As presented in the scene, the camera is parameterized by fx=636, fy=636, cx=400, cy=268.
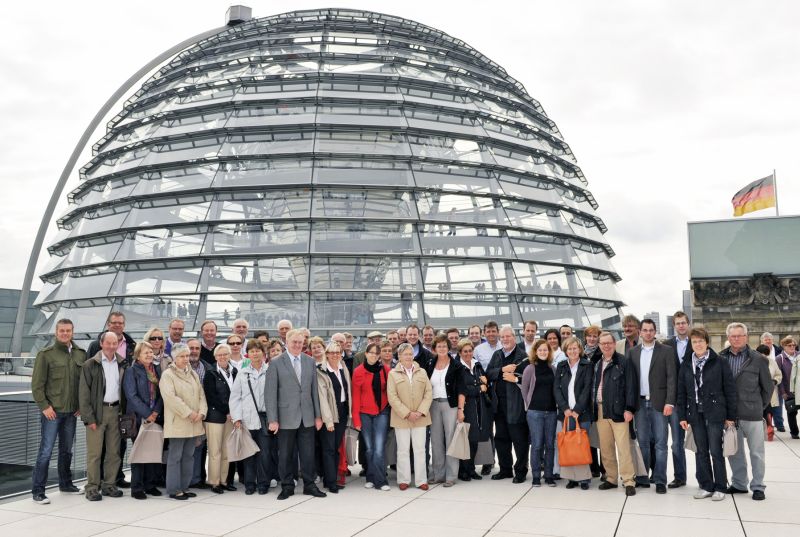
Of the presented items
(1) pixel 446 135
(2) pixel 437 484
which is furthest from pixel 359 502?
(1) pixel 446 135

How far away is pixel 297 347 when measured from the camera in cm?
809

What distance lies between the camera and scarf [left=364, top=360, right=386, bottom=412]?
8.64m

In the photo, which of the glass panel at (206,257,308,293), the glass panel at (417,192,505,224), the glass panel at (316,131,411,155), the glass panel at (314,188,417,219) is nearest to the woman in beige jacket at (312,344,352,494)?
the glass panel at (206,257,308,293)

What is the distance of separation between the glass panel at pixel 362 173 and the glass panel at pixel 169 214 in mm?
2897

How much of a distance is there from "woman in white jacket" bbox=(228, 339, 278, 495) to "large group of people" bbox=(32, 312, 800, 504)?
0.01 meters

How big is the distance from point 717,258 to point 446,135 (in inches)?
434

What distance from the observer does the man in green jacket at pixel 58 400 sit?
761 cm

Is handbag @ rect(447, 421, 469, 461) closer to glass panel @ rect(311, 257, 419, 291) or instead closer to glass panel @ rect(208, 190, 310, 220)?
glass panel @ rect(311, 257, 419, 291)

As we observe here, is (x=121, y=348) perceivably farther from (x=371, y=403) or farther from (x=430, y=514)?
(x=430, y=514)

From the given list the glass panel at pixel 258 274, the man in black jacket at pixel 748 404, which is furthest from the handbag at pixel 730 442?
the glass panel at pixel 258 274

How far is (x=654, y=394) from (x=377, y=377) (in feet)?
11.7

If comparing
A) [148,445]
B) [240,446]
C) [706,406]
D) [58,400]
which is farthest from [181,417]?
[706,406]

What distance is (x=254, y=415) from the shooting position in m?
8.17

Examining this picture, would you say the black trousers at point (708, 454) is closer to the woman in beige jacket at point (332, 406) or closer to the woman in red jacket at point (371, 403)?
the woman in red jacket at point (371, 403)
